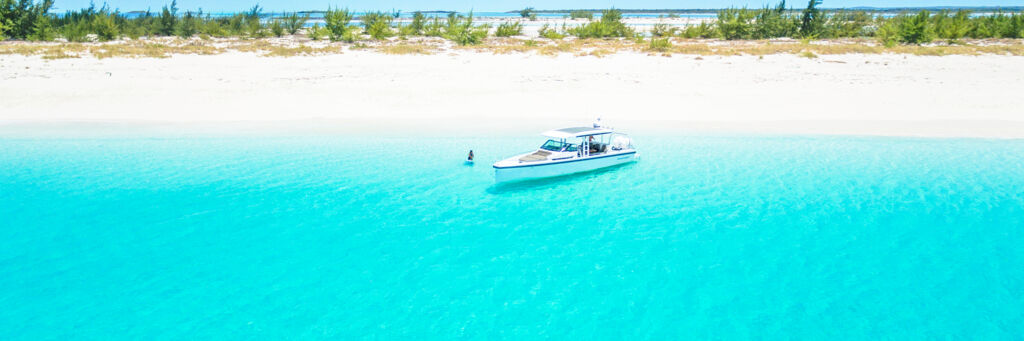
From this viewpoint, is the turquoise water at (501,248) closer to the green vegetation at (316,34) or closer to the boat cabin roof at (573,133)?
the boat cabin roof at (573,133)

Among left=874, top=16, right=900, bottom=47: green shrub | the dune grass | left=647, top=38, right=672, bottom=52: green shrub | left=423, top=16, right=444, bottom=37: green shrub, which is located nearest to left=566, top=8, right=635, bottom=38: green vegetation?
the dune grass

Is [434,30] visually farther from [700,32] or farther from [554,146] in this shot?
[554,146]

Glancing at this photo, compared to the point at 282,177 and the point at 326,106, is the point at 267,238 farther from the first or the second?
the point at 326,106

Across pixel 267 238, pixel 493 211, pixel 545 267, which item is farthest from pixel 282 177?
pixel 545 267

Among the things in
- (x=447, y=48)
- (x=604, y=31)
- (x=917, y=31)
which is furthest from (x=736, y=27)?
(x=447, y=48)

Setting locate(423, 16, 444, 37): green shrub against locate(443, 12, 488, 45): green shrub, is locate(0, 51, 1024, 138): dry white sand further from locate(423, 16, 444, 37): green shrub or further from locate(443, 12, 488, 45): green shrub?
locate(423, 16, 444, 37): green shrub
